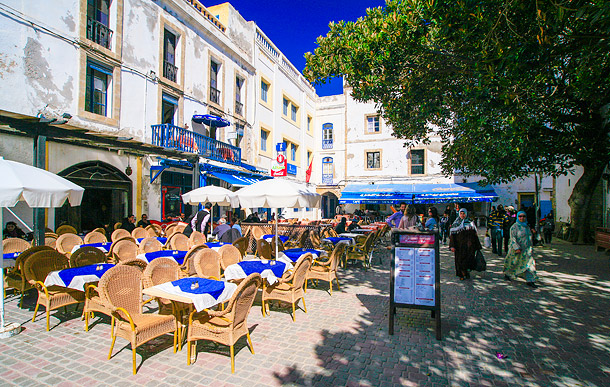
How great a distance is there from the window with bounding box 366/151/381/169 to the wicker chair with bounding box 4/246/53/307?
22.5 meters

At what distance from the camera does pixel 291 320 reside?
481 cm

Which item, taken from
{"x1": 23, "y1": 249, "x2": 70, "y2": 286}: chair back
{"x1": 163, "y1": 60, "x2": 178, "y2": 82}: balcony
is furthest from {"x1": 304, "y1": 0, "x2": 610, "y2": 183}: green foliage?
{"x1": 163, "y1": 60, "x2": 178, "y2": 82}: balcony

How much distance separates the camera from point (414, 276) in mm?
4406

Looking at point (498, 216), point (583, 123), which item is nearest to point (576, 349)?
point (498, 216)

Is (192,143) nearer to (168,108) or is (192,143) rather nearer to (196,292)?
(168,108)

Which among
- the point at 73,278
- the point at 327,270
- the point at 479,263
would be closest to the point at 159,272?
the point at 73,278

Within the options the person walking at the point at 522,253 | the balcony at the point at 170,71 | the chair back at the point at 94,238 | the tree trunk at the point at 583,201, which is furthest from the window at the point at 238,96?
the tree trunk at the point at 583,201

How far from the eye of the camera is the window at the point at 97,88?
1025cm

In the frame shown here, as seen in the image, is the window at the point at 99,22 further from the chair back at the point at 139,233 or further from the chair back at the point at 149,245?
the chair back at the point at 149,245

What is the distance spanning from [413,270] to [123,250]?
5283 mm

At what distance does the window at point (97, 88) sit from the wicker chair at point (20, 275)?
6.82 m

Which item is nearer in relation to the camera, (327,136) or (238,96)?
(238,96)

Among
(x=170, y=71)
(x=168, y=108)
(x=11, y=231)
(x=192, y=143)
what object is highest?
(x=170, y=71)

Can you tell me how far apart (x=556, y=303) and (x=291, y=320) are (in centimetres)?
481
